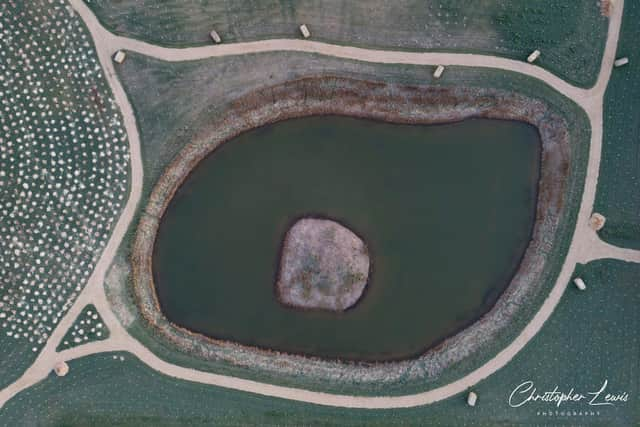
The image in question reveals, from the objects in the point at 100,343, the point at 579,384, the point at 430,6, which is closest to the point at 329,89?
the point at 430,6

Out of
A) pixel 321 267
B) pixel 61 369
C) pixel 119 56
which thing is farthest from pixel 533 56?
pixel 61 369

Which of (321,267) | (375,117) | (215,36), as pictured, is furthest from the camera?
(375,117)

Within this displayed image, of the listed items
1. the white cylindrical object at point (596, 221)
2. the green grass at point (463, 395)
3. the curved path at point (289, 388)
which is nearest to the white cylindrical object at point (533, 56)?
the curved path at point (289, 388)

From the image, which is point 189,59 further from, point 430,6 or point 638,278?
point 638,278

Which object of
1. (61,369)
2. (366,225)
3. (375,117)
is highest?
(375,117)

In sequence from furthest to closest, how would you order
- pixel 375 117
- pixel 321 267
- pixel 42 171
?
1. pixel 375 117
2. pixel 321 267
3. pixel 42 171

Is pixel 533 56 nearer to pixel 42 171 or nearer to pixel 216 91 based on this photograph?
pixel 216 91

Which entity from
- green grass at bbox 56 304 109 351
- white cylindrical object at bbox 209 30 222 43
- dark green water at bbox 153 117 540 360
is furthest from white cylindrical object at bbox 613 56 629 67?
green grass at bbox 56 304 109 351

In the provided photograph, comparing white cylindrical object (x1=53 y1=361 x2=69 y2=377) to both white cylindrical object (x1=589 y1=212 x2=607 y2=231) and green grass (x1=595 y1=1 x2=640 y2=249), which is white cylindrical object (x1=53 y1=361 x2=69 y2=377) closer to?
white cylindrical object (x1=589 y1=212 x2=607 y2=231)
